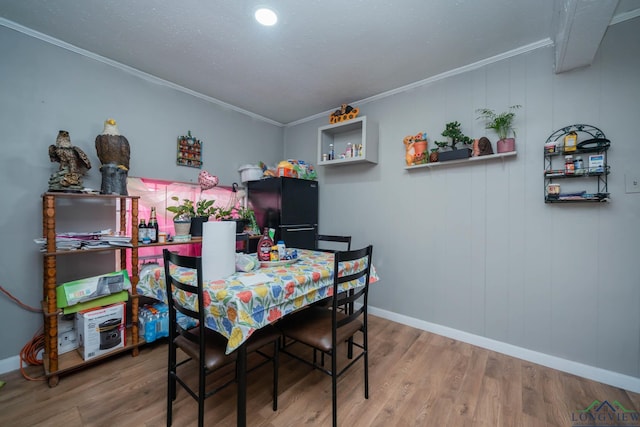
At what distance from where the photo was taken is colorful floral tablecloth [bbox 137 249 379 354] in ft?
3.91

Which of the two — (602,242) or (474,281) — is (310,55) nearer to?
(474,281)

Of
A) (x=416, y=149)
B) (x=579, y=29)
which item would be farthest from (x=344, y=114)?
(x=579, y=29)

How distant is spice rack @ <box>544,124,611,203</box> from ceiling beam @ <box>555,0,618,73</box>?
47 centimetres

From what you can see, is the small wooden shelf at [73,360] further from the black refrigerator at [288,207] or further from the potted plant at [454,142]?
the potted plant at [454,142]

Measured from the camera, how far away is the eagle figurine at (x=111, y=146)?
2.20m

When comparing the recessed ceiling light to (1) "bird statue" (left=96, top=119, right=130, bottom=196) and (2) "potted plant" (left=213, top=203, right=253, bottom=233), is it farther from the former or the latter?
(2) "potted plant" (left=213, top=203, right=253, bottom=233)

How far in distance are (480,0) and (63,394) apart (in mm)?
3767

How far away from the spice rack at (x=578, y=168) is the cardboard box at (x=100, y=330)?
11.5 ft

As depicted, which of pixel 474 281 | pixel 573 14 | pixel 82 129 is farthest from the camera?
pixel 474 281

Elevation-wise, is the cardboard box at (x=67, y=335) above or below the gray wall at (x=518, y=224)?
below

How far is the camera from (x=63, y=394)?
5.77 feet

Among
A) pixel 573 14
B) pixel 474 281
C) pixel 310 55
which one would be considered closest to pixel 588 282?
pixel 474 281

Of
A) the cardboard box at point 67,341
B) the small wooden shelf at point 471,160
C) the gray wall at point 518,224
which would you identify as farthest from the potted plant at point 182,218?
the small wooden shelf at point 471,160

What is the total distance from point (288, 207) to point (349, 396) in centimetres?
203
